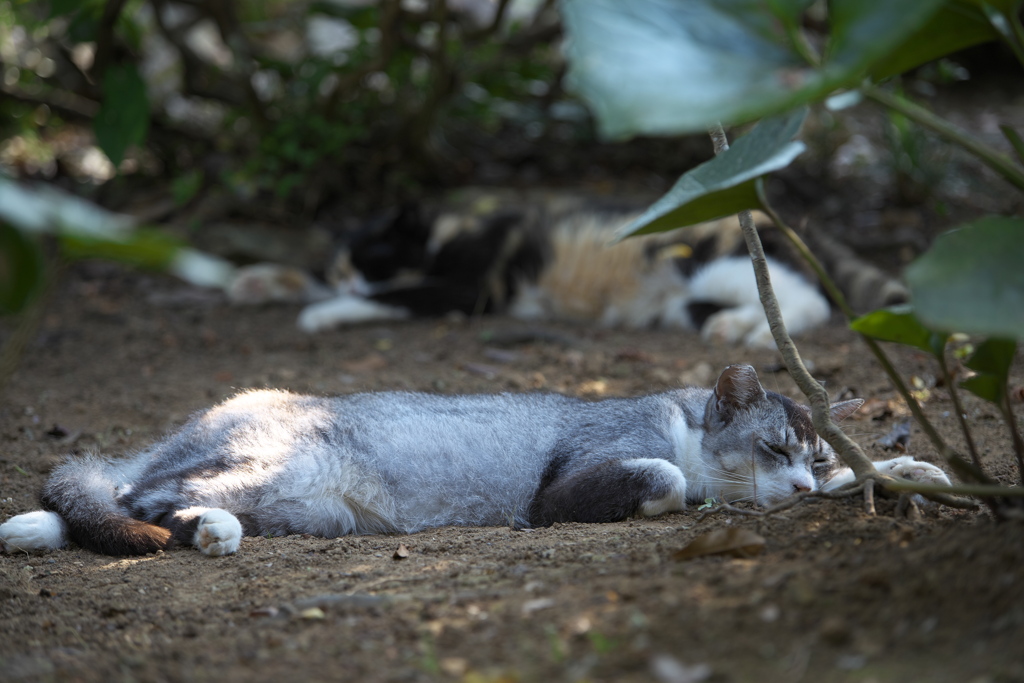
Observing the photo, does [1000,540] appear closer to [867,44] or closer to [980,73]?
[867,44]

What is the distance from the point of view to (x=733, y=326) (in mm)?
5965

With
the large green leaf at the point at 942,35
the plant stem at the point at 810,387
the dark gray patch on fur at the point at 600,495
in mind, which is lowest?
the dark gray patch on fur at the point at 600,495

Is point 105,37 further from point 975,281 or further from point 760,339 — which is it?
point 975,281

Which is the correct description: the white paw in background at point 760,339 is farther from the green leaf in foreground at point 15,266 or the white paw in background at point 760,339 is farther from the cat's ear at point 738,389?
the green leaf in foreground at point 15,266

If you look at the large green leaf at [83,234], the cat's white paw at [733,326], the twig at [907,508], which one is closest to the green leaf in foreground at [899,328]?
the twig at [907,508]

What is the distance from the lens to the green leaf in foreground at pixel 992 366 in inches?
88.5

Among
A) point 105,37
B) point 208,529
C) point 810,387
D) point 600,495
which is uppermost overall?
point 105,37

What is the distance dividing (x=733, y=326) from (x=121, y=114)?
4912mm

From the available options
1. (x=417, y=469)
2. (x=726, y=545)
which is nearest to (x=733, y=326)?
(x=417, y=469)

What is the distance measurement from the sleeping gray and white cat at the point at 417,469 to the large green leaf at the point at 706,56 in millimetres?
1883

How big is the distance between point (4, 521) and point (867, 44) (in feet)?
11.2

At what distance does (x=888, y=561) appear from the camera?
6.89ft

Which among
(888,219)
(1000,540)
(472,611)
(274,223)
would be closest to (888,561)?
(1000,540)

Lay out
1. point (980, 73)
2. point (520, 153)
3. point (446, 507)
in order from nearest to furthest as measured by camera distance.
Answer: point (446, 507), point (520, 153), point (980, 73)
